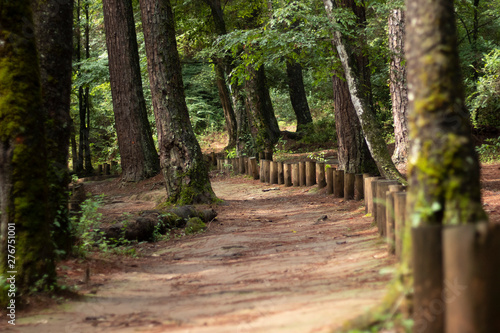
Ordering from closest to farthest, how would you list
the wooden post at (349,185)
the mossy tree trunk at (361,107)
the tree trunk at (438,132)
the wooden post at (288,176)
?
the tree trunk at (438,132)
the mossy tree trunk at (361,107)
the wooden post at (349,185)
the wooden post at (288,176)

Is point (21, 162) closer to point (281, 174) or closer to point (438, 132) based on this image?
point (438, 132)

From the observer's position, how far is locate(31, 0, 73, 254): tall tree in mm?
5695

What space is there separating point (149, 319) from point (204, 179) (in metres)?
6.45

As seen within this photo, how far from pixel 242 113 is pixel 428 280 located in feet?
52.1

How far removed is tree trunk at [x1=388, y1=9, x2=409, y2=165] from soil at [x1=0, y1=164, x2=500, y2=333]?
3.16 meters

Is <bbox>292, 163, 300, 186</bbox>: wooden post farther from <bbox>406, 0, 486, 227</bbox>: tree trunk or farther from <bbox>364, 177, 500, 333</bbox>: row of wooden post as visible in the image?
<bbox>364, 177, 500, 333</bbox>: row of wooden post

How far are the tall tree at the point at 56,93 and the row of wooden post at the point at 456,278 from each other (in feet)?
14.1

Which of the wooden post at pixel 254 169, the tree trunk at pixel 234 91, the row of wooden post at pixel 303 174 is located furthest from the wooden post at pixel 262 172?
the tree trunk at pixel 234 91

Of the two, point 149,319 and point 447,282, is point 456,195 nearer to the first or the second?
point 447,282

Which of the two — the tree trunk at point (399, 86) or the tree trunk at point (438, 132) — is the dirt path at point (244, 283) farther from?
the tree trunk at point (399, 86)

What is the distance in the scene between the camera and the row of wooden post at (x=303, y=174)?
32.6 feet

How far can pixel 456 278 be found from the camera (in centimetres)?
257

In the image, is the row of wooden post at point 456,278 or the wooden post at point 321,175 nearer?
the row of wooden post at point 456,278

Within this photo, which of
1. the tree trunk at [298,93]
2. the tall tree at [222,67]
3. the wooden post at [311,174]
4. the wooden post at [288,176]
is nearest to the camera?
the wooden post at [311,174]
